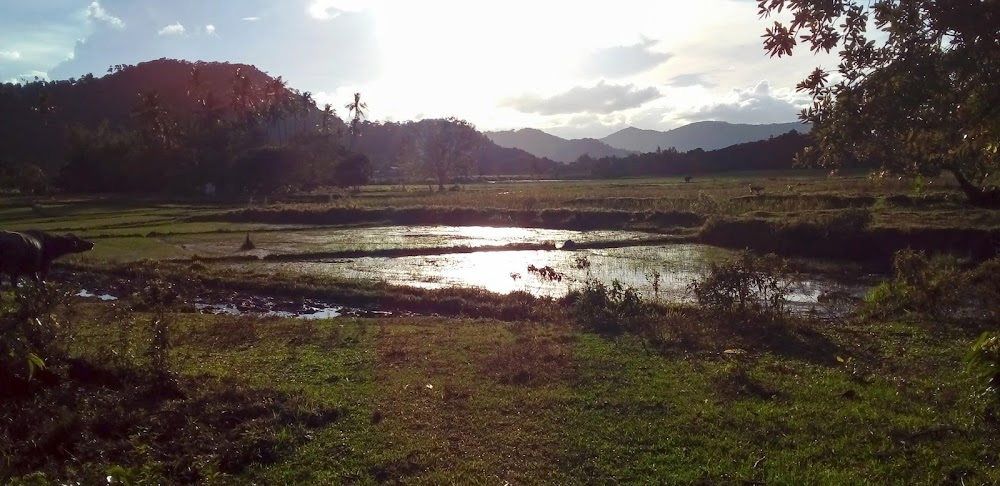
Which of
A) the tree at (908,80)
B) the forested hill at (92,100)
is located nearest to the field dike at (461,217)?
the tree at (908,80)

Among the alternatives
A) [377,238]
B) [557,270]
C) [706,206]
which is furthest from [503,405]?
[706,206]

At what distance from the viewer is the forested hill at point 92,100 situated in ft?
242

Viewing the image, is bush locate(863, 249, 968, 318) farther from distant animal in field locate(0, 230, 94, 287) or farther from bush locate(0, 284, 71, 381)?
distant animal in field locate(0, 230, 94, 287)

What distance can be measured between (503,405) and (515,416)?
359mm

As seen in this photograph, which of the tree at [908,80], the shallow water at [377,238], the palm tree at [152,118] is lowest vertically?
the shallow water at [377,238]

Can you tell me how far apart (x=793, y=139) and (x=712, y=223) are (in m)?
44.0

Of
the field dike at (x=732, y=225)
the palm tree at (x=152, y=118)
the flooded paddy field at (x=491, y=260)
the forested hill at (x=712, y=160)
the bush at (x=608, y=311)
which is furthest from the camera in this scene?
the forested hill at (x=712, y=160)

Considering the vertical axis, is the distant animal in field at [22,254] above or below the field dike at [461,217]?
above

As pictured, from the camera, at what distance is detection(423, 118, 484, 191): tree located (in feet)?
233

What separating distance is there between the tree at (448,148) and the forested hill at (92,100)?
1756cm

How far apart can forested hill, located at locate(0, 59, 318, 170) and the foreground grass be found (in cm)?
6851

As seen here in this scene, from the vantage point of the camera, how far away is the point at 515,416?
688 cm

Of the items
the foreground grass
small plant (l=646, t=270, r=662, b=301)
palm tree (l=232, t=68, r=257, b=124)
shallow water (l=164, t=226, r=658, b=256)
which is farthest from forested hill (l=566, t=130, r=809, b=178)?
the foreground grass

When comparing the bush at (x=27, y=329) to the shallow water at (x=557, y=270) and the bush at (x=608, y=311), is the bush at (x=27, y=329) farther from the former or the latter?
the shallow water at (x=557, y=270)
